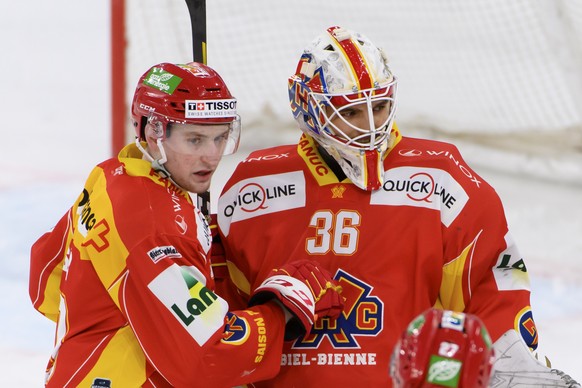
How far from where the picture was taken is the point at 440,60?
4875 millimetres

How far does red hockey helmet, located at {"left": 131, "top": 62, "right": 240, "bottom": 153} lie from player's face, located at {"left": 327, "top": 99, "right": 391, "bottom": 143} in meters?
0.22

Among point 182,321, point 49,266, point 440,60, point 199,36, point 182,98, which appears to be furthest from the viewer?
point 440,60

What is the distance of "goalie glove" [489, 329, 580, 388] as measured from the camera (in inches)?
89.5

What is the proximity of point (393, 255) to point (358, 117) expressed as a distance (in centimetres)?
31

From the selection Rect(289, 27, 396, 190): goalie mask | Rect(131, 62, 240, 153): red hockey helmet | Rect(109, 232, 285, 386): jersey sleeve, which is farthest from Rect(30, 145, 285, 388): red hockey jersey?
Rect(289, 27, 396, 190): goalie mask

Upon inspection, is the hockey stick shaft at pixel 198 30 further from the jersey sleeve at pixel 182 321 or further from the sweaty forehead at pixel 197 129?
the jersey sleeve at pixel 182 321

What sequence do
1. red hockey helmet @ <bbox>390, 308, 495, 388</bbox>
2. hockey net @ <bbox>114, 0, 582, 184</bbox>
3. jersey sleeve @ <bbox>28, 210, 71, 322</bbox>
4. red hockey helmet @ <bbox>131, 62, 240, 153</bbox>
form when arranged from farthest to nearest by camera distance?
hockey net @ <bbox>114, 0, 582, 184</bbox>, jersey sleeve @ <bbox>28, 210, 71, 322</bbox>, red hockey helmet @ <bbox>131, 62, 240, 153</bbox>, red hockey helmet @ <bbox>390, 308, 495, 388</bbox>

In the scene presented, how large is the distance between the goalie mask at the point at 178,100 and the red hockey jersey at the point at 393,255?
323mm

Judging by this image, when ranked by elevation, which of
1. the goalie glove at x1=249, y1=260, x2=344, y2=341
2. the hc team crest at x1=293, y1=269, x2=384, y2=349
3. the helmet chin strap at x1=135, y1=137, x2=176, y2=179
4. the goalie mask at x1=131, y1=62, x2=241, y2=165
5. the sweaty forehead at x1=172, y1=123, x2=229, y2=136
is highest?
the goalie mask at x1=131, y1=62, x2=241, y2=165

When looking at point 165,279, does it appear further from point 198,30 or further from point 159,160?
point 198,30

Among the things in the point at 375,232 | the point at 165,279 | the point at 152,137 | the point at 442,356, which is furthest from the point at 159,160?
the point at 442,356

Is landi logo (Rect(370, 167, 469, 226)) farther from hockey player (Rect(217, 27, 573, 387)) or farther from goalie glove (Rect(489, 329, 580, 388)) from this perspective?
goalie glove (Rect(489, 329, 580, 388))

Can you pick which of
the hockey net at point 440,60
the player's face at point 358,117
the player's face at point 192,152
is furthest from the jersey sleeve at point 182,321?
the hockey net at point 440,60

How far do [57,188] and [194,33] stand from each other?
2301 mm
